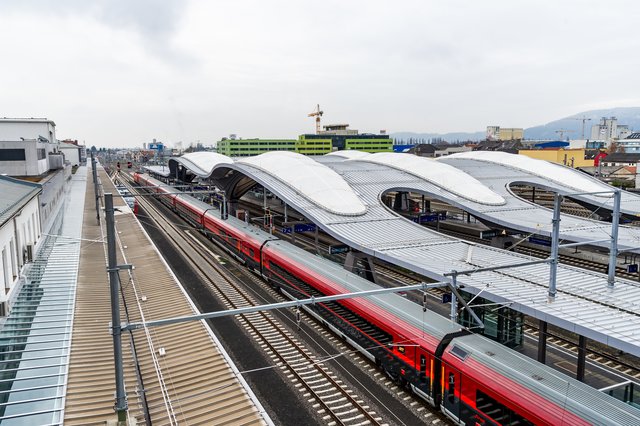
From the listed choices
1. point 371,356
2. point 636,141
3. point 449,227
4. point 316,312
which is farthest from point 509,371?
point 636,141

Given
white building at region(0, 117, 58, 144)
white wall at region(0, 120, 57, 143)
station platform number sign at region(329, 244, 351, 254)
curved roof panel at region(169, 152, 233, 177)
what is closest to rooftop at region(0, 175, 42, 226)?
station platform number sign at region(329, 244, 351, 254)

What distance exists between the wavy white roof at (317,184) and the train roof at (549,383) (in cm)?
1742

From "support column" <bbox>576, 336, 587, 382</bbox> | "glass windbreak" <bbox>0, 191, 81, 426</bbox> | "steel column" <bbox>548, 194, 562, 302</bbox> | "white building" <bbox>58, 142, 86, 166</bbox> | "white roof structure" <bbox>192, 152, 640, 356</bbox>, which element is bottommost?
Result: "support column" <bbox>576, 336, 587, 382</bbox>

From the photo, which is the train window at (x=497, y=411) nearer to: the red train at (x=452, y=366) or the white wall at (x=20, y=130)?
the red train at (x=452, y=366)

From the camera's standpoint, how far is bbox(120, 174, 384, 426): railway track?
15.2 meters

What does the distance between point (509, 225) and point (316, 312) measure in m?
16.4

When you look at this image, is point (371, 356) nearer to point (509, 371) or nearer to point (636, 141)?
point (509, 371)

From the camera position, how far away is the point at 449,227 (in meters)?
46.8

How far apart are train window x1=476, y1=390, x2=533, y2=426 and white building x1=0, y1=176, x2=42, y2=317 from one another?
15.4m

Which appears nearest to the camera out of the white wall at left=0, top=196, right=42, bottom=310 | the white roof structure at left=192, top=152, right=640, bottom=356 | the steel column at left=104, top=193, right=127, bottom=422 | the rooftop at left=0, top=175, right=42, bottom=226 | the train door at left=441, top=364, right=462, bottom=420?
the steel column at left=104, top=193, right=127, bottom=422

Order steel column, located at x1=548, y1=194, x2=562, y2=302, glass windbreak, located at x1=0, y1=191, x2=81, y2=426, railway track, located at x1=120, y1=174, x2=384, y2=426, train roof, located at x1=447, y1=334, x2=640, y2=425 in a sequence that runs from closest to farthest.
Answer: glass windbreak, located at x1=0, y1=191, x2=81, y2=426 → train roof, located at x1=447, y1=334, x2=640, y2=425 → steel column, located at x1=548, y1=194, x2=562, y2=302 → railway track, located at x1=120, y1=174, x2=384, y2=426

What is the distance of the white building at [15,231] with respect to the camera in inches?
660

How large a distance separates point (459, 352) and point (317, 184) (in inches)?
901

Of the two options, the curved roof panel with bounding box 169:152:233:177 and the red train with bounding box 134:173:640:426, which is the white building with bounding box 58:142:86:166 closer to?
the curved roof panel with bounding box 169:152:233:177
